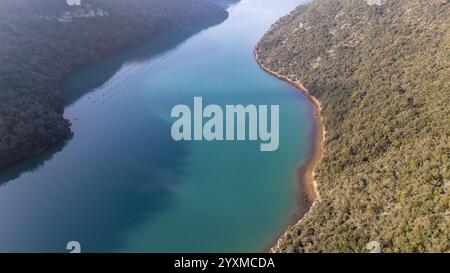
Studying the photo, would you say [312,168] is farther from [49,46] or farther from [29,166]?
[49,46]

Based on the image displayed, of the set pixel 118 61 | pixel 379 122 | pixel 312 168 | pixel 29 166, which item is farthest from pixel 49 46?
pixel 379 122

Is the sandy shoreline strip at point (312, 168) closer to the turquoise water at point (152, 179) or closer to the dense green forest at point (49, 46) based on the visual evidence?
the turquoise water at point (152, 179)

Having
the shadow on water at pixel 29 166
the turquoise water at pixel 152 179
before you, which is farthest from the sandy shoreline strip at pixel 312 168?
the shadow on water at pixel 29 166

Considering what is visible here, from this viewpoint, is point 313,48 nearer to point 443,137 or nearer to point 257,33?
point 257,33

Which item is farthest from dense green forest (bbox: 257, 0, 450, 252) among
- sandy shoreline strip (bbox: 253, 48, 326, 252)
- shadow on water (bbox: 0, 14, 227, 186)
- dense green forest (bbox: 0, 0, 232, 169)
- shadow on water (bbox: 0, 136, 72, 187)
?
dense green forest (bbox: 0, 0, 232, 169)

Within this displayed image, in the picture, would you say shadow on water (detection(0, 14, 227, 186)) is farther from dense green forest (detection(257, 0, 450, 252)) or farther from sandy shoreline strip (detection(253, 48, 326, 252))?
sandy shoreline strip (detection(253, 48, 326, 252))

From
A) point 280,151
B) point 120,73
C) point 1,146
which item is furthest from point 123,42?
point 280,151
